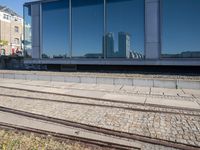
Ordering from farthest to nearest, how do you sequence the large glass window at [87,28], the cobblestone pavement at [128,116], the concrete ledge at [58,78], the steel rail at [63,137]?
the large glass window at [87,28] < the concrete ledge at [58,78] < the cobblestone pavement at [128,116] < the steel rail at [63,137]

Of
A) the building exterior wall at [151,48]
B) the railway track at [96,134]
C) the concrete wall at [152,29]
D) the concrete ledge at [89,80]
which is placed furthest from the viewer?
the concrete wall at [152,29]

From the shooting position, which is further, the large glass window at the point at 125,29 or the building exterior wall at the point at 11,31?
the building exterior wall at the point at 11,31

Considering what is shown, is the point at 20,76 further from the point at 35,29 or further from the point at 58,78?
the point at 35,29

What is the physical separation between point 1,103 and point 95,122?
4.45 metres

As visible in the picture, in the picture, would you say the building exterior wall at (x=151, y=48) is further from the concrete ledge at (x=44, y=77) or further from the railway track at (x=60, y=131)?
the railway track at (x=60, y=131)

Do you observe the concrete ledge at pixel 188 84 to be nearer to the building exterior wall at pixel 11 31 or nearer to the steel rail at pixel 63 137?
the steel rail at pixel 63 137

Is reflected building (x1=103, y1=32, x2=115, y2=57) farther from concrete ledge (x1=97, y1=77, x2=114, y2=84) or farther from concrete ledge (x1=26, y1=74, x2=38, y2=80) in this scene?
concrete ledge (x1=26, y1=74, x2=38, y2=80)

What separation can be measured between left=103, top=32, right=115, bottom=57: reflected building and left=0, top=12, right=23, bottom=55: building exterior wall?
146 feet

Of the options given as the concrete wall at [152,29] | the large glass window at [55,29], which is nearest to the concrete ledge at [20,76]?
the large glass window at [55,29]

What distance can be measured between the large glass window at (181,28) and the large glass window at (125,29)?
1780mm

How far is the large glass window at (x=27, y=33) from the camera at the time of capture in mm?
25844

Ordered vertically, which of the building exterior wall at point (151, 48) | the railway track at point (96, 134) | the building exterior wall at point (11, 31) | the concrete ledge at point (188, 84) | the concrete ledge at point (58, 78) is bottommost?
the railway track at point (96, 134)

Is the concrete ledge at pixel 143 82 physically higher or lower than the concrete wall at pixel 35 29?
lower

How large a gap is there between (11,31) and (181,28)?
182 feet
